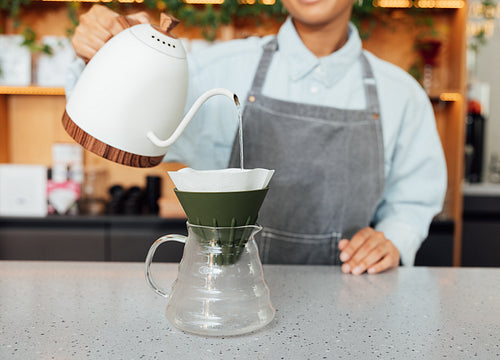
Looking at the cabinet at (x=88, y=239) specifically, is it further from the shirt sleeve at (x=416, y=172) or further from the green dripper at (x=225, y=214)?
the green dripper at (x=225, y=214)

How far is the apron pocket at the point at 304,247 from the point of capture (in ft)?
4.27

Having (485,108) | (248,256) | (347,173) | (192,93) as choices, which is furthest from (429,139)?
(485,108)

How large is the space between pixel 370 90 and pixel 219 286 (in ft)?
2.92

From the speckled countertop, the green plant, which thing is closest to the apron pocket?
the speckled countertop

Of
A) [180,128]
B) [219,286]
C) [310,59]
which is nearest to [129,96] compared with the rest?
[180,128]

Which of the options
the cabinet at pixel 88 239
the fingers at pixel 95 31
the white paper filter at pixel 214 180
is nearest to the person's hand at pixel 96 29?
the fingers at pixel 95 31

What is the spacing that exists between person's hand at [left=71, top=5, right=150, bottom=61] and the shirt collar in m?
0.54

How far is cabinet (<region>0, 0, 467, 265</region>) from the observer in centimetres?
253

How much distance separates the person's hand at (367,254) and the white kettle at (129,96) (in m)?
0.47

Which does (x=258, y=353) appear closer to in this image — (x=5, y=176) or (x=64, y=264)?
(x=64, y=264)

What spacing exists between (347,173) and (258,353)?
31.6 inches

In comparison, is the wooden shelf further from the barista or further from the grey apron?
the grey apron

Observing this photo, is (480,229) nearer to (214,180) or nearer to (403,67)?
(403,67)

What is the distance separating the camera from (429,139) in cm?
135
